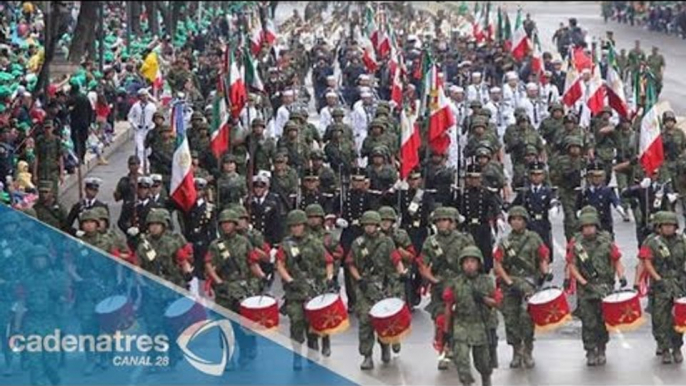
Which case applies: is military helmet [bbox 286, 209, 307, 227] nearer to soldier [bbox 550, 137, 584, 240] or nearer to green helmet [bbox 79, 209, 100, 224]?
green helmet [bbox 79, 209, 100, 224]

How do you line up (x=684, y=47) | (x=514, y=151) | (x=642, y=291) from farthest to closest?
(x=684, y=47), (x=514, y=151), (x=642, y=291)

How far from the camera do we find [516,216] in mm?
19062

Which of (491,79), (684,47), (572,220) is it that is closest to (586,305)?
(572,220)

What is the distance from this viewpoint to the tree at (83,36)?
144ft

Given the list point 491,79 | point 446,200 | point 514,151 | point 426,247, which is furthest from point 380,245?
point 491,79

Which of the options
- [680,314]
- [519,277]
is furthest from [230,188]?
[680,314]

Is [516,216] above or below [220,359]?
above

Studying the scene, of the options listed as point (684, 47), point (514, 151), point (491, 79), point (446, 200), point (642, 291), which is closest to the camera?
point (642, 291)

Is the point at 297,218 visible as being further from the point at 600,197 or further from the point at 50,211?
the point at 600,197

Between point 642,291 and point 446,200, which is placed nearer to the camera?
point 642,291

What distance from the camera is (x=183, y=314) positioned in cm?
1838

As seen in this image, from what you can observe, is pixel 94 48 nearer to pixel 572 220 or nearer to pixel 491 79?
pixel 491 79

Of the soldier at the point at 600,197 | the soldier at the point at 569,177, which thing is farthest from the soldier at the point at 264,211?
the soldier at the point at 569,177

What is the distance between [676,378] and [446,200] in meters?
5.39
